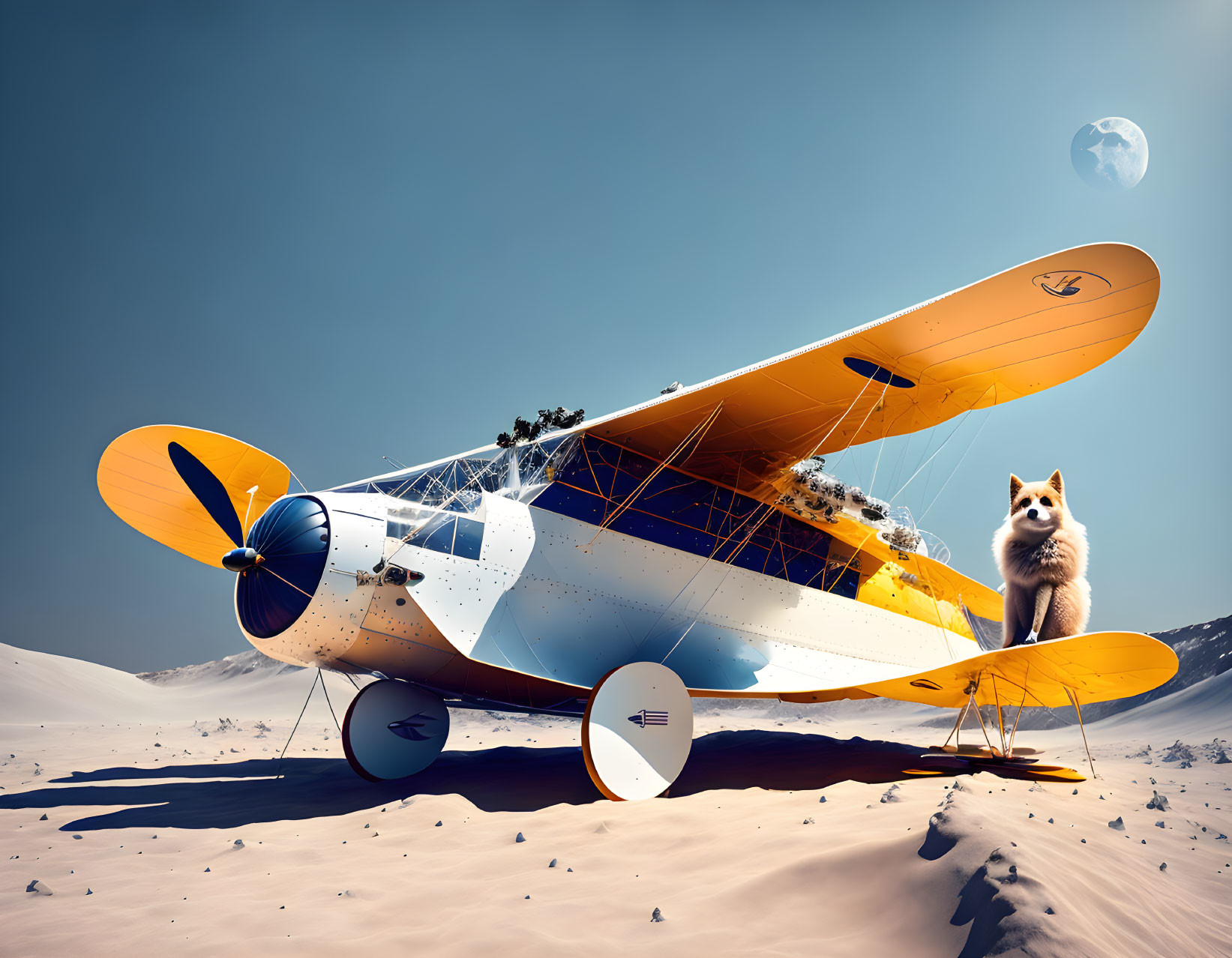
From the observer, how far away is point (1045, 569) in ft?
25.1

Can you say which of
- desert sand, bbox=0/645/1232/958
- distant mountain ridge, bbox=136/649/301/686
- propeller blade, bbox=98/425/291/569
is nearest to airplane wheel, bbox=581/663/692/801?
desert sand, bbox=0/645/1232/958

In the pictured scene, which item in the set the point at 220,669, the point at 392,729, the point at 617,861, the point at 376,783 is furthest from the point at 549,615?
the point at 220,669

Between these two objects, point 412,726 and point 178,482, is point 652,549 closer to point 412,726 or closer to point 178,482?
point 412,726

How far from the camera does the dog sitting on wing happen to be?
296 inches

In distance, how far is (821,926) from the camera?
3.19 meters

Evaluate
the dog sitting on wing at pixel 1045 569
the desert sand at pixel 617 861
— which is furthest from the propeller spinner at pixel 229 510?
the dog sitting on wing at pixel 1045 569

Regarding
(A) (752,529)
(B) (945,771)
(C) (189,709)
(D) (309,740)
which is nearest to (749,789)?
(B) (945,771)

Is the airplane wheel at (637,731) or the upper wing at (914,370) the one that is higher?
the upper wing at (914,370)

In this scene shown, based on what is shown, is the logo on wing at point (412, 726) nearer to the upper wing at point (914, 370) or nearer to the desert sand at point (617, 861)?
the desert sand at point (617, 861)

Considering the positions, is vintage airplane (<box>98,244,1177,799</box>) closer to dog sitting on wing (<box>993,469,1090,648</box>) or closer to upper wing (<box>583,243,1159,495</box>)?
upper wing (<box>583,243,1159,495</box>)

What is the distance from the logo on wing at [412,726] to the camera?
8969mm

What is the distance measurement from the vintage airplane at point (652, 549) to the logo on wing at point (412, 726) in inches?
1.1

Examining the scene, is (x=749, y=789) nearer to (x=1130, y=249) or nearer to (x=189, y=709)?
(x=1130, y=249)

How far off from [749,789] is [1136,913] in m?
4.38
